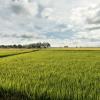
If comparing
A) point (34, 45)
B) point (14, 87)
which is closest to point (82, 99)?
point (14, 87)

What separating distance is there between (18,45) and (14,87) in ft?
643

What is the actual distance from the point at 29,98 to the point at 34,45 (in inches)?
7539

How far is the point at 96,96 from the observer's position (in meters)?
5.20

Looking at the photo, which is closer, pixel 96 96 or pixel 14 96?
pixel 96 96

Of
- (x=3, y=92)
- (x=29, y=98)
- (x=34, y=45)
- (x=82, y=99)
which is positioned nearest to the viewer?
(x=82, y=99)

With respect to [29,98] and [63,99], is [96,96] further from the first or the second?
[29,98]

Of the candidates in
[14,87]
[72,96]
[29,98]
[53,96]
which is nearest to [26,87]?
[14,87]

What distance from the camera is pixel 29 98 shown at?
5.53 m

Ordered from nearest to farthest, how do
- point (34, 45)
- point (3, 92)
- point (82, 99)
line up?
1. point (82, 99)
2. point (3, 92)
3. point (34, 45)

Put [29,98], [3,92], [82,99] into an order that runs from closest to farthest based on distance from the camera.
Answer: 1. [82,99]
2. [29,98]
3. [3,92]

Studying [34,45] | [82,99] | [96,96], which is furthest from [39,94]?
[34,45]

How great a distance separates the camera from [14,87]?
673 cm

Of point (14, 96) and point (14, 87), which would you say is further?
→ point (14, 87)

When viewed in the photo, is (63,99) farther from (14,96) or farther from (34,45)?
(34,45)
